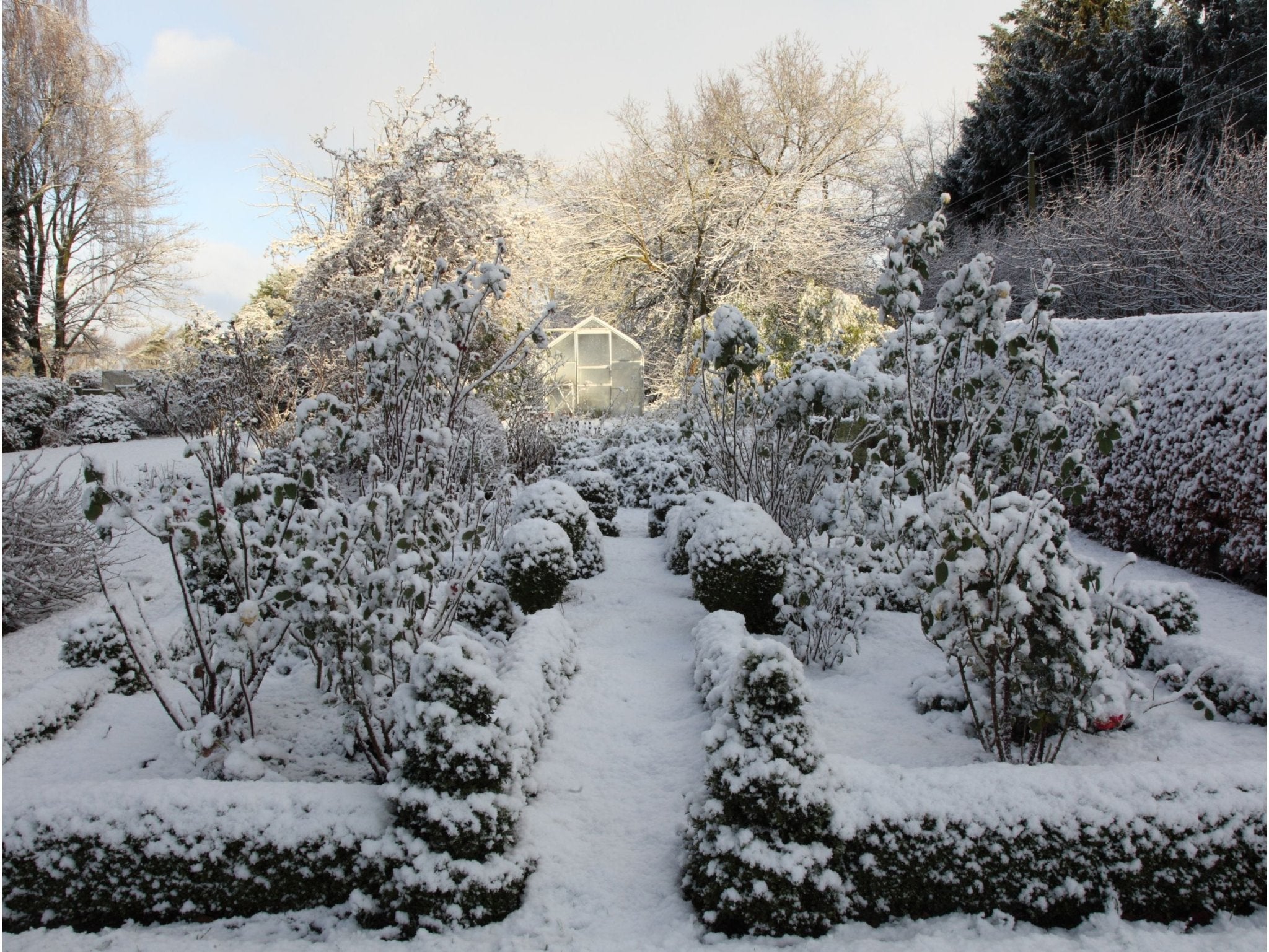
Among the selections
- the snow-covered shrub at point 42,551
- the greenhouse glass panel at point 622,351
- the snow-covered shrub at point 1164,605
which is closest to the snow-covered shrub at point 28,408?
the snow-covered shrub at point 42,551

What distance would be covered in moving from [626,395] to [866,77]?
1121 cm

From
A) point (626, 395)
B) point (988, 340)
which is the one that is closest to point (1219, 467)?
point (988, 340)

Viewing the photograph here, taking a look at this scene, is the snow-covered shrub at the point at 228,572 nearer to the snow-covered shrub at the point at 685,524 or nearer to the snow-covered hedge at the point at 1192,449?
the snow-covered shrub at the point at 685,524

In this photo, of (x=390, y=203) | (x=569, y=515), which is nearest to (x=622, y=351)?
(x=390, y=203)

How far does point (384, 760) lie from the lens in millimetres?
2365

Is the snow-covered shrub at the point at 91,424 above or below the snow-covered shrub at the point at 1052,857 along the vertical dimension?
above

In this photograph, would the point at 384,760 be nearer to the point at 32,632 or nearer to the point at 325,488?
the point at 325,488

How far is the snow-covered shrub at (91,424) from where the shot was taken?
11.2 meters

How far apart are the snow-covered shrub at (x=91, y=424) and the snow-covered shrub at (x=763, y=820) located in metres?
12.6

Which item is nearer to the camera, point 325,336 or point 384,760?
point 384,760

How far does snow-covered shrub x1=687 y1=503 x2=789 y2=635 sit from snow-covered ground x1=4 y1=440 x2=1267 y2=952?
1.10ft

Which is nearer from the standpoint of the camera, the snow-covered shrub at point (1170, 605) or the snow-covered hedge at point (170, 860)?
the snow-covered hedge at point (170, 860)

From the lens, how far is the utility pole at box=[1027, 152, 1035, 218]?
1614cm

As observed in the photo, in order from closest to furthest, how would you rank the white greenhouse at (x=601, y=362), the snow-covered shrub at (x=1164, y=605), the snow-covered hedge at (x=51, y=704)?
1. the snow-covered hedge at (x=51, y=704)
2. the snow-covered shrub at (x=1164, y=605)
3. the white greenhouse at (x=601, y=362)
